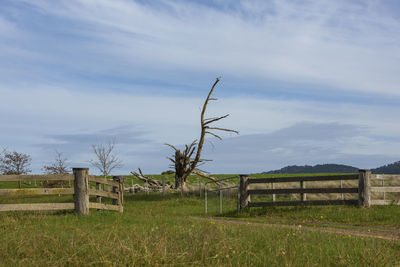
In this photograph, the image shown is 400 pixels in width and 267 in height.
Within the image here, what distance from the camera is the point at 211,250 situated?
270 inches

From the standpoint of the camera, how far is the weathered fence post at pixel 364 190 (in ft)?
53.8

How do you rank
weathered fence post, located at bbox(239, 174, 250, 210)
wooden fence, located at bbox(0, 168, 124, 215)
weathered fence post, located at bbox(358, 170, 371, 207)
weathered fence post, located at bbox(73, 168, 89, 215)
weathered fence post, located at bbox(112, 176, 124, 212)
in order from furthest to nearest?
weathered fence post, located at bbox(239, 174, 250, 210)
weathered fence post, located at bbox(112, 176, 124, 212)
weathered fence post, located at bbox(358, 170, 371, 207)
weathered fence post, located at bbox(73, 168, 89, 215)
wooden fence, located at bbox(0, 168, 124, 215)

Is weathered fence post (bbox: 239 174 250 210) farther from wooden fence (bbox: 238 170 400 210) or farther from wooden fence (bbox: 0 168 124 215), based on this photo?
wooden fence (bbox: 0 168 124 215)

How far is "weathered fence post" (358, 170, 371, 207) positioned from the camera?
1639 centimetres

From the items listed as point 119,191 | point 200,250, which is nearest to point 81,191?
point 119,191

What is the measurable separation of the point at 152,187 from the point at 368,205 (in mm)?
19829

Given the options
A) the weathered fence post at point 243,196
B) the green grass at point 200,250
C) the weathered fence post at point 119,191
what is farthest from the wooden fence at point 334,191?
the green grass at point 200,250

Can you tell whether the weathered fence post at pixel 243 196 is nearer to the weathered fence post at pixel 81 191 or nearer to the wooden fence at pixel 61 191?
the wooden fence at pixel 61 191

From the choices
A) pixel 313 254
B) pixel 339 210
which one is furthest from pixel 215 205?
pixel 313 254

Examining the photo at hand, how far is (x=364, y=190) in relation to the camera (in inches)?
649

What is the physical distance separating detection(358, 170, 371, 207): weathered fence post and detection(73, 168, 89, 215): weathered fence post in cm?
1090

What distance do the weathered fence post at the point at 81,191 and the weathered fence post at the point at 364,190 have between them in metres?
10.9

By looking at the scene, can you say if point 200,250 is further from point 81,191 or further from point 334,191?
point 334,191

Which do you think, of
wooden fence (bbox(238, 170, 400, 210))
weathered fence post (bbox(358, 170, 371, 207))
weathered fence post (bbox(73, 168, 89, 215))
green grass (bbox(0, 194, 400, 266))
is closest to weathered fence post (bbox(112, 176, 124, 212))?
weathered fence post (bbox(73, 168, 89, 215))
